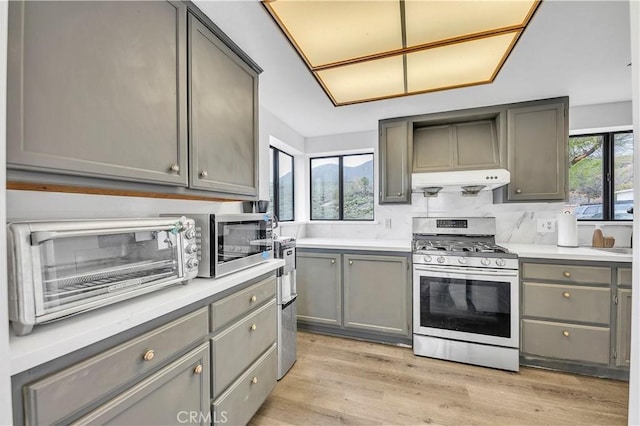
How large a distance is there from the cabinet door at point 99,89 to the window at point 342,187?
7.80 ft

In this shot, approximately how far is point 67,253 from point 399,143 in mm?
2783

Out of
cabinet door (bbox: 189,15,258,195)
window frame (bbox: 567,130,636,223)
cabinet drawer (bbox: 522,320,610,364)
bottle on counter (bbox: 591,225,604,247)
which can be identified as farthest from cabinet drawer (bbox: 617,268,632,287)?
cabinet door (bbox: 189,15,258,195)

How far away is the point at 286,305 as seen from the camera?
2.10m

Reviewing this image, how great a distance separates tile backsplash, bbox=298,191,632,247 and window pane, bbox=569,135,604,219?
0.20 metres

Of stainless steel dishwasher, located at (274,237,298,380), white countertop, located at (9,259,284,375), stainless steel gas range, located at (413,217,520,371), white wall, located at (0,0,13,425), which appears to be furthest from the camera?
stainless steel gas range, located at (413,217,520,371)

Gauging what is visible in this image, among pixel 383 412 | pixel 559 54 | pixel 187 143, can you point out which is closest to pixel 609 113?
pixel 559 54

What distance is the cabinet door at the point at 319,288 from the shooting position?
275cm

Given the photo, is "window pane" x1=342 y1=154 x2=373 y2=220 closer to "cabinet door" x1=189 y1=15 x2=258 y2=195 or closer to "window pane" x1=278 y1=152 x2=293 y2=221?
"window pane" x1=278 y1=152 x2=293 y2=221

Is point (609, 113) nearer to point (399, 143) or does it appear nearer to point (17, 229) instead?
point (399, 143)

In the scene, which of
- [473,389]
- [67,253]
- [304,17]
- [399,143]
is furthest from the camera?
[399,143]

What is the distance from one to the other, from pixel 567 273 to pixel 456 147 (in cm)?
147

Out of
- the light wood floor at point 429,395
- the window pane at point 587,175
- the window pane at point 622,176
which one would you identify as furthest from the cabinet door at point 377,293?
the window pane at point 622,176

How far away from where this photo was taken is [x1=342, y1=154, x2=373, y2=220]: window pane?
345 cm

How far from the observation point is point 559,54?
5.72ft
